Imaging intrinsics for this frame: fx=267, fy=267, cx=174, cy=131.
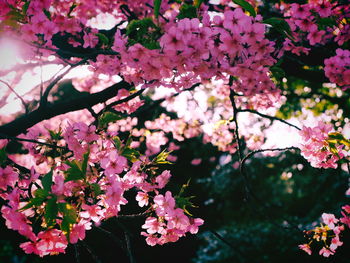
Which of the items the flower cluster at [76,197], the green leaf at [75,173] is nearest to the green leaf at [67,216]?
the flower cluster at [76,197]

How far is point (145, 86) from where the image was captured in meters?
2.20

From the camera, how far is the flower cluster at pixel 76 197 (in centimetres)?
118

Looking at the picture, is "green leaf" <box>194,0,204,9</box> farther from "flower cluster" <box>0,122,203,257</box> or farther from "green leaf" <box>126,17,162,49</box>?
"flower cluster" <box>0,122,203,257</box>

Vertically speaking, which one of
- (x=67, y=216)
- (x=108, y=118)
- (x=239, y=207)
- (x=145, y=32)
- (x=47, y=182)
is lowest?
(x=67, y=216)

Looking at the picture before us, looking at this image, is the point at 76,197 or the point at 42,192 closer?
the point at 42,192

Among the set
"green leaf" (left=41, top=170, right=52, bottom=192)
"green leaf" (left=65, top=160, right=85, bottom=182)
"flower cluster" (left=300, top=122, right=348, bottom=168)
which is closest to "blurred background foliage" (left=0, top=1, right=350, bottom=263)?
"flower cluster" (left=300, top=122, right=348, bottom=168)

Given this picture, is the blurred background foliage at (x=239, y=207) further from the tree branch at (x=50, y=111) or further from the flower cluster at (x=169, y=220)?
the tree branch at (x=50, y=111)

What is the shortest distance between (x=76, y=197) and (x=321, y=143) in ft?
5.52

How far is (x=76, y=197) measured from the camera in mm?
1364

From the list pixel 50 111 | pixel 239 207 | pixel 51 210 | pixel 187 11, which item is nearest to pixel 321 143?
pixel 187 11

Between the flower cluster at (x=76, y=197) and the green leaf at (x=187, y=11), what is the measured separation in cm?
82

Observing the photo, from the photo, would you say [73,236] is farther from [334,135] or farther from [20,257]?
[20,257]

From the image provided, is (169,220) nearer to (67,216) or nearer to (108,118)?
(67,216)

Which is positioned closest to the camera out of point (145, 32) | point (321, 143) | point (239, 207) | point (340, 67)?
point (145, 32)
